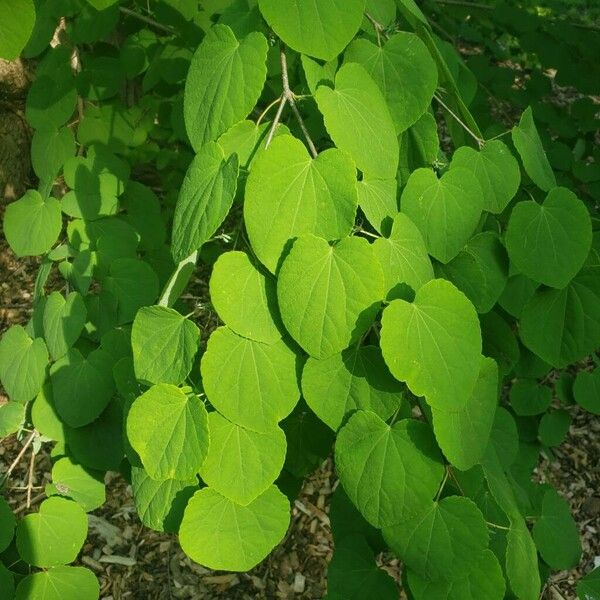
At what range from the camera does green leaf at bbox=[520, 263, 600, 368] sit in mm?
1584

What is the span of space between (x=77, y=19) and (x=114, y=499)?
1.81m

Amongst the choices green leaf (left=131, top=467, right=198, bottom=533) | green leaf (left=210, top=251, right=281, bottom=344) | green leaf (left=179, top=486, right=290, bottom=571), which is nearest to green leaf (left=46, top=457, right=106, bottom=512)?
green leaf (left=131, top=467, right=198, bottom=533)

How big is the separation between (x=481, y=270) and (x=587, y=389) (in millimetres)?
1192

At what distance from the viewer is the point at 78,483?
184 centimetres

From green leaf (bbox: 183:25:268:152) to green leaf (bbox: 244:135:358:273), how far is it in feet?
0.44

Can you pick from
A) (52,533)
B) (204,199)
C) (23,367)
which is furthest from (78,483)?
(204,199)

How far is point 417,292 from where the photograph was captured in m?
1.18

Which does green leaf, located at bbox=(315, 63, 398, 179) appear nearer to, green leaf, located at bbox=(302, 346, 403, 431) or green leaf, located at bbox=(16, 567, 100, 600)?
green leaf, located at bbox=(302, 346, 403, 431)

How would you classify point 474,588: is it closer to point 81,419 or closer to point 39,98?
point 81,419

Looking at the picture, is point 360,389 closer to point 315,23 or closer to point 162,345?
point 162,345

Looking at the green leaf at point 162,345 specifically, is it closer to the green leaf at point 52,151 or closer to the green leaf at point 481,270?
the green leaf at point 481,270

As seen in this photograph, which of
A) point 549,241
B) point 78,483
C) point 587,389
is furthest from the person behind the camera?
point 587,389

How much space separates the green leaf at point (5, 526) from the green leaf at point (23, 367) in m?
0.33

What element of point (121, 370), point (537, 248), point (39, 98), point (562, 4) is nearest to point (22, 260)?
point (39, 98)
